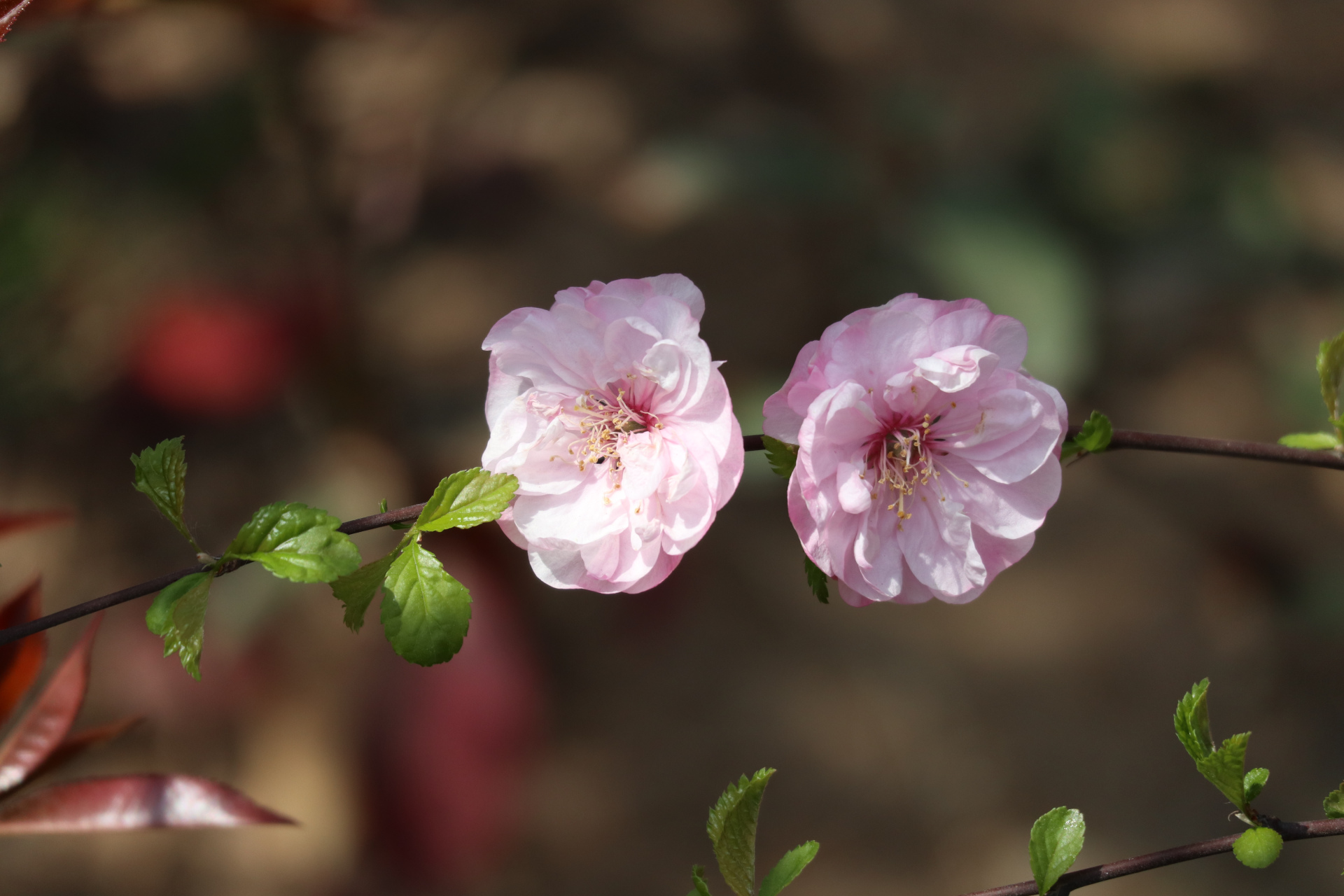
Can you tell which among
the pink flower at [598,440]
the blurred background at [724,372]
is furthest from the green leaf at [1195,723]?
the blurred background at [724,372]

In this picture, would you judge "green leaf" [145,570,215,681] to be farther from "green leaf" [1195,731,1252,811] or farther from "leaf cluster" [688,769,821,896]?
"green leaf" [1195,731,1252,811]

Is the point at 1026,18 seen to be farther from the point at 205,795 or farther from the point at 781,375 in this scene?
the point at 205,795

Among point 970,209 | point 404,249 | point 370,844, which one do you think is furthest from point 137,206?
point 970,209

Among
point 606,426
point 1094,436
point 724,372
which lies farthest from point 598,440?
point 724,372

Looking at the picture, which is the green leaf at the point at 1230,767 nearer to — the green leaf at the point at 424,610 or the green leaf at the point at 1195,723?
the green leaf at the point at 1195,723

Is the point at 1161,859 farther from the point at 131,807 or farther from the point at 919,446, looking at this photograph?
the point at 131,807

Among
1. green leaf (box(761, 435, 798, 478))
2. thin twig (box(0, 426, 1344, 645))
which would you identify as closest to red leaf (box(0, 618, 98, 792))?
thin twig (box(0, 426, 1344, 645))
